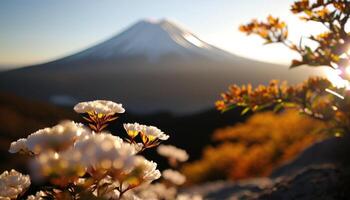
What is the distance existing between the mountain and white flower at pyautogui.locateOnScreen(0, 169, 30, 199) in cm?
1912

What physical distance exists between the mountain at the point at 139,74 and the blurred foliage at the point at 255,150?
26.2ft

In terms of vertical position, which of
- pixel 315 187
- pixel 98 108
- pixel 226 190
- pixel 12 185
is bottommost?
pixel 226 190

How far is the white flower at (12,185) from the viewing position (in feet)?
5.73

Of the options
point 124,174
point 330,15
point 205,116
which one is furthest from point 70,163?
point 205,116

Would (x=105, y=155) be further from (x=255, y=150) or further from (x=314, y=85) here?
(x=255, y=150)

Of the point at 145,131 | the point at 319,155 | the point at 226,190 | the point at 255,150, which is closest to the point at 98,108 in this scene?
the point at 145,131

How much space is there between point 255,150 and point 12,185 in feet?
30.0

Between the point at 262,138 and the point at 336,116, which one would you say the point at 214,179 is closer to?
the point at 262,138

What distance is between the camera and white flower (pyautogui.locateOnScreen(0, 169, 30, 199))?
1746 mm

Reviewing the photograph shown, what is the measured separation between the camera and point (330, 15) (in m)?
3.86

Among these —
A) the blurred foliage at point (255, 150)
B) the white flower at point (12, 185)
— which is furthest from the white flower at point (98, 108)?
the blurred foliage at point (255, 150)

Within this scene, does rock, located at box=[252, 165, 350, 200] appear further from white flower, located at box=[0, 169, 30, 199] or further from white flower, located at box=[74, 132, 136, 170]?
white flower, located at box=[74, 132, 136, 170]

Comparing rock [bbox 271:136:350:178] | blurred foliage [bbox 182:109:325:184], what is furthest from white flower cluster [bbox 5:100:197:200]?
blurred foliage [bbox 182:109:325:184]

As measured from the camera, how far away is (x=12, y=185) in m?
1.76
